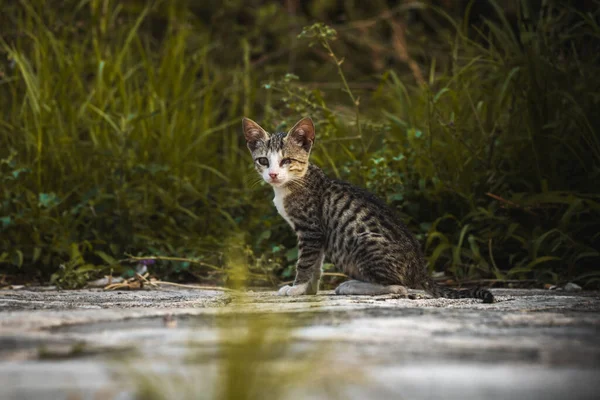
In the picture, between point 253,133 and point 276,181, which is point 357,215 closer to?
point 276,181

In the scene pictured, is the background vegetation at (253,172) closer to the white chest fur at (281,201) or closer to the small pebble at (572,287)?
the small pebble at (572,287)

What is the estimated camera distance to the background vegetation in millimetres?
4758

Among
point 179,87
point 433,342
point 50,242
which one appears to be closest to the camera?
point 433,342

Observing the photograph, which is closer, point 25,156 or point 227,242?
point 227,242

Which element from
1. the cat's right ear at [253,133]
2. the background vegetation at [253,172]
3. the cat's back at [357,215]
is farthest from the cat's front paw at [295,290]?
the cat's right ear at [253,133]

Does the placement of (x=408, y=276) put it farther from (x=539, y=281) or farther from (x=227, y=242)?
(x=227, y=242)

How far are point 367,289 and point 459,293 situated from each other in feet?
1.35

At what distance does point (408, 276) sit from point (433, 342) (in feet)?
6.17

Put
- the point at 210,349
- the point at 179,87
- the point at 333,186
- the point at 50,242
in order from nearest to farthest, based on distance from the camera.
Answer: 1. the point at 210,349
2. the point at 333,186
3. the point at 50,242
4. the point at 179,87

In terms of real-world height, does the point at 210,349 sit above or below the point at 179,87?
below

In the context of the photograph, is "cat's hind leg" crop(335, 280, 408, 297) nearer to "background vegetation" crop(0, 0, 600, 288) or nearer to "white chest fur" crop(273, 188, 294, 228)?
"white chest fur" crop(273, 188, 294, 228)

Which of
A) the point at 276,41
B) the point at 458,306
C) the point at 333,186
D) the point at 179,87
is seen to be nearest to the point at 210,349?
the point at 458,306

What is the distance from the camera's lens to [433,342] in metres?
2.08

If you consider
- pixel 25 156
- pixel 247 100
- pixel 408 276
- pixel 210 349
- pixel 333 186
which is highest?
Result: pixel 247 100
